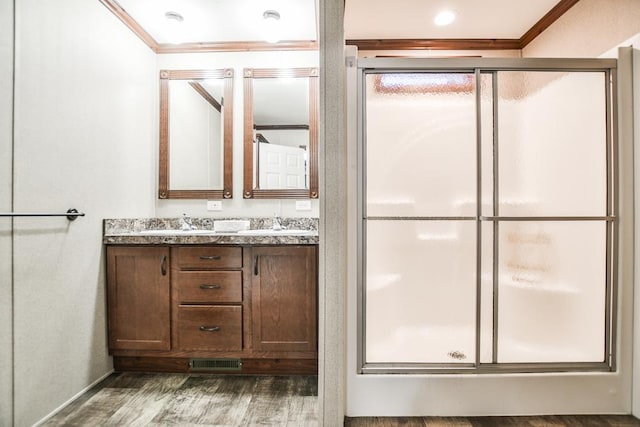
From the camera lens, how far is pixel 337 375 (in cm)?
150

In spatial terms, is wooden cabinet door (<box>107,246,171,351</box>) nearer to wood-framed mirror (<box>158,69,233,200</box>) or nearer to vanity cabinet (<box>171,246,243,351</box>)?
vanity cabinet (<box>171,246,243,351</box>)

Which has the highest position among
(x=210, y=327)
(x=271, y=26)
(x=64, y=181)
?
(x=271, y=26)

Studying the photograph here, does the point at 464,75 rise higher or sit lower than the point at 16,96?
higher

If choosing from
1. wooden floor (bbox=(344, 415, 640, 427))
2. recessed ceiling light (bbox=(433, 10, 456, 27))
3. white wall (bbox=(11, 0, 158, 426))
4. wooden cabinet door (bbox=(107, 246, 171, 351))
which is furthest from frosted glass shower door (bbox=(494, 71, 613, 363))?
white wall (bbox=(11, 0, 158, 426))

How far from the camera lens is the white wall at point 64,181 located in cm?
159

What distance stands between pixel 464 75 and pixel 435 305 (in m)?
1.20

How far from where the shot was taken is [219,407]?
70.1 inches

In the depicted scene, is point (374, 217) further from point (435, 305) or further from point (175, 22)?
point (175, 22)

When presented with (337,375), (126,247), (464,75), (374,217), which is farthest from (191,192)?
(464,75)

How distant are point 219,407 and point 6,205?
4.80ft

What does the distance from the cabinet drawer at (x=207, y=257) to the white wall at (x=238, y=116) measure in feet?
2.15

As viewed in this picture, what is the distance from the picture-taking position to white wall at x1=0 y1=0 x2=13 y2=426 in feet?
4.87

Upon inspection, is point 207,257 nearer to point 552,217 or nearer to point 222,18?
→ point 222,18

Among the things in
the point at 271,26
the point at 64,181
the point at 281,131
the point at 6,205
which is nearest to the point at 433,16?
the point at 271,26
